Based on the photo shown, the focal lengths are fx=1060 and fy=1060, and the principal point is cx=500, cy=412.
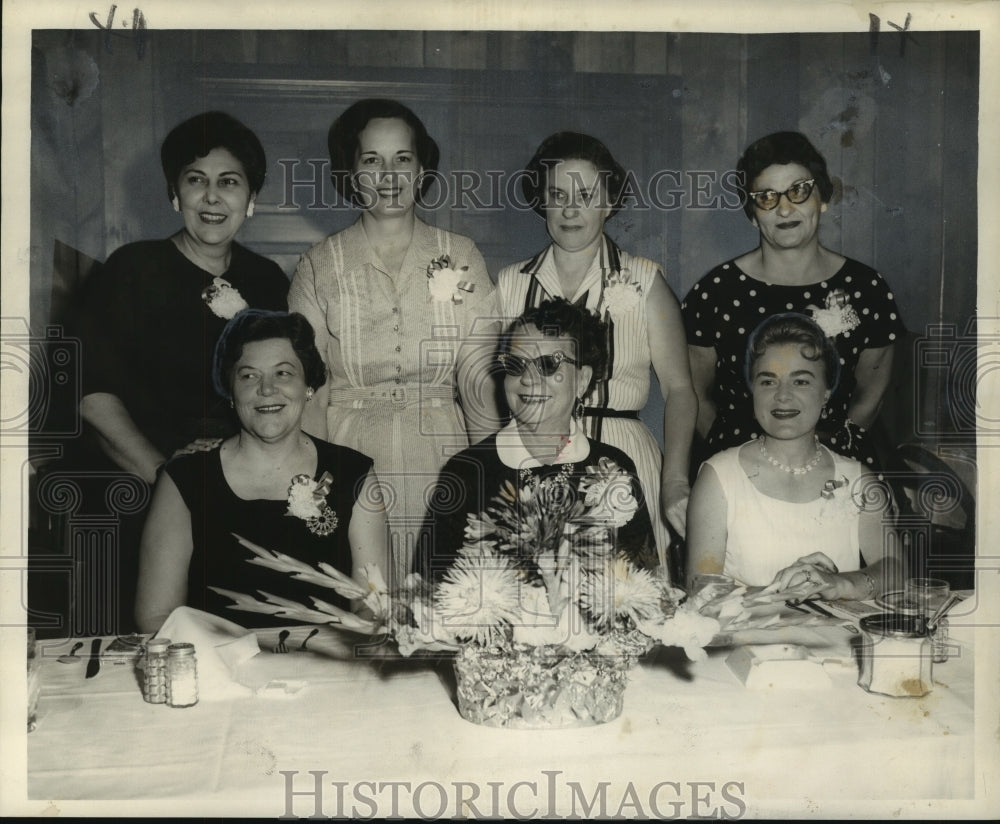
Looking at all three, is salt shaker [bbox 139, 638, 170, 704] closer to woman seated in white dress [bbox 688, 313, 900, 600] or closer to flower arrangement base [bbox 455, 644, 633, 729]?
flower arrangement base [bbox 455, 644, 633, 729]

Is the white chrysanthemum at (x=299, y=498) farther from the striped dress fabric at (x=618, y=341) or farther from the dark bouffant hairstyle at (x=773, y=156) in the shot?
the dark bouffant hairstyle at (x=773, y=156)

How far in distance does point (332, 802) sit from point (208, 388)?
40.2 inches

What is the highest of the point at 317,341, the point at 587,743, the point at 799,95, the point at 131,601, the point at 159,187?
the point at 799,95

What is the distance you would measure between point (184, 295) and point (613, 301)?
3.37ft

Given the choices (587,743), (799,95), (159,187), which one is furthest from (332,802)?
(799,95)

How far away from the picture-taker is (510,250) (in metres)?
2.54

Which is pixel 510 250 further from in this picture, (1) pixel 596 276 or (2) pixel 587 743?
(2) pixel 587 743

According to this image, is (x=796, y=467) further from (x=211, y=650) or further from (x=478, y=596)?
(x=211, y=650)

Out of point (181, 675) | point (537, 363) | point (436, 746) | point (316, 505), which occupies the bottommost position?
point (436, 746)

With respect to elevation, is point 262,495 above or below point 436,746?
above

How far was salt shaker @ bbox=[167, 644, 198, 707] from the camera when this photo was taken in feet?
8.14

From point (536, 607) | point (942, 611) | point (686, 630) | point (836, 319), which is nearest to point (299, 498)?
point (536, 607)

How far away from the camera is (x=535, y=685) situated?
241cm

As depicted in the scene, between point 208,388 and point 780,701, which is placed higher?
point 208,388
